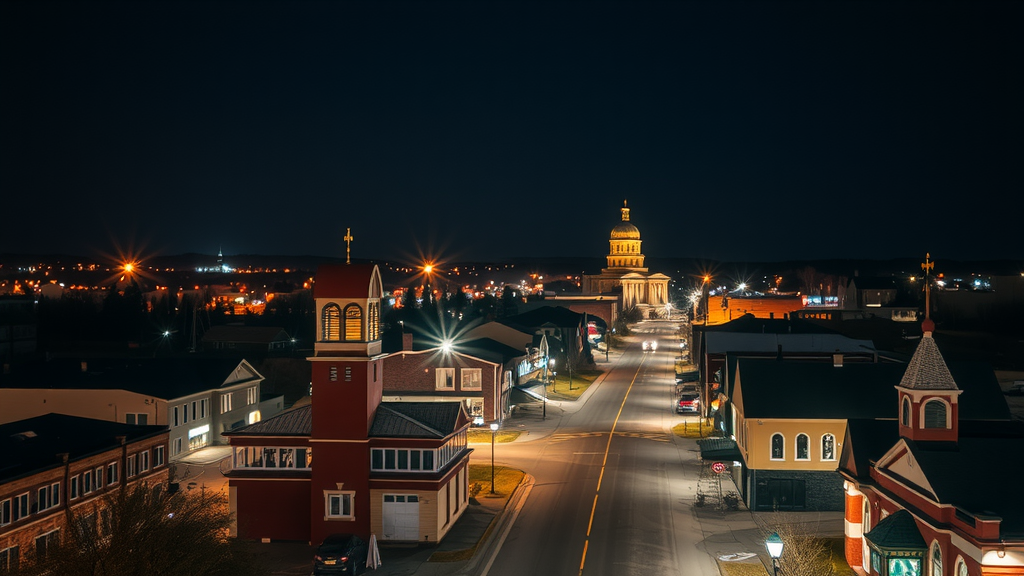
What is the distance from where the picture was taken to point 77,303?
127438mm

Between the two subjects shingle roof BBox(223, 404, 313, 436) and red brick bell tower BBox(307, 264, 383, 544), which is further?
shingle roof BBox(223, 404, 313, 436)

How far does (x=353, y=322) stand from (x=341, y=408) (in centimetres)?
315

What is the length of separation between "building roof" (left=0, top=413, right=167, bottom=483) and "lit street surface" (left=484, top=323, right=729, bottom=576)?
16.2 metres

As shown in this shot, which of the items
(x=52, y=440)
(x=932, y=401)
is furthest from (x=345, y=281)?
(x=932, y=401)

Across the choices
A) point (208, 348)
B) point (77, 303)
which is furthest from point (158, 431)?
point (77, 303)

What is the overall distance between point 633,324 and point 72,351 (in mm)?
102842

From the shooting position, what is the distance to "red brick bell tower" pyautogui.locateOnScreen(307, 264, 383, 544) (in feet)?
108

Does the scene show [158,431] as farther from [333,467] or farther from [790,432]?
[790,432]

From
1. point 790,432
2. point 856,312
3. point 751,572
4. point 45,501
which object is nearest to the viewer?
point 751,572

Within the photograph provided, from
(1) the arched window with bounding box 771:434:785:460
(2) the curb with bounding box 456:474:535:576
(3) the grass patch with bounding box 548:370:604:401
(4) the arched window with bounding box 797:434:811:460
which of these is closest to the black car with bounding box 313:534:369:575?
(2) the curb with bounding box 456:474:535:576

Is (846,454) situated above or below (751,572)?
above

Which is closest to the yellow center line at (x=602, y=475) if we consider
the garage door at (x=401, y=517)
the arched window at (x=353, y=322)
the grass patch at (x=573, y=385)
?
the grass patch at (x=573, y=385)

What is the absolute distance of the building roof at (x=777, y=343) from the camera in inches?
2418

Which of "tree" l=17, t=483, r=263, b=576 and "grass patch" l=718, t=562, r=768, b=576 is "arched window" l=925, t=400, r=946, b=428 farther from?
"tree" l=17, t=483, r=263, b=576
